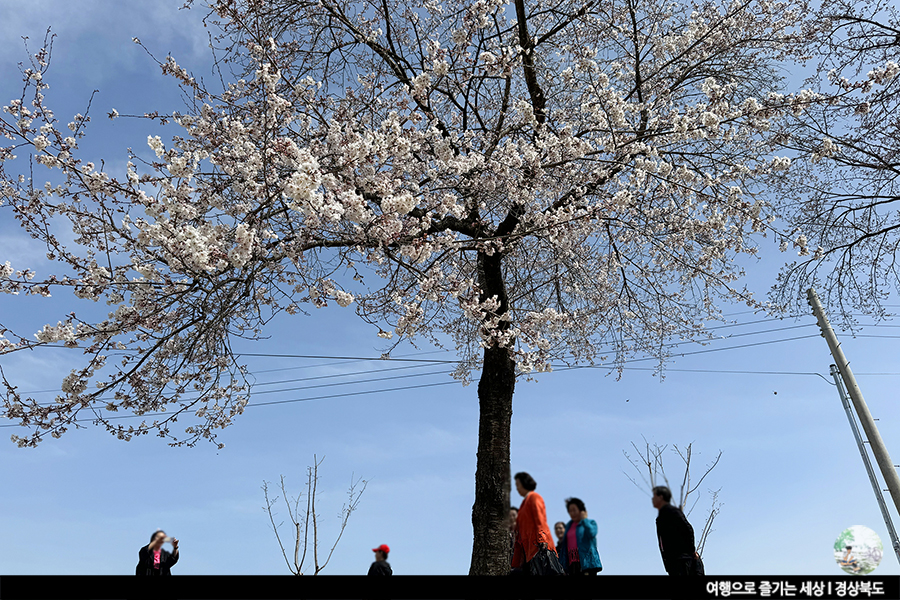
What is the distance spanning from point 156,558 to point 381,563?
2412 mm

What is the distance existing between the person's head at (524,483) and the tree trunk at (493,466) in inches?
86.6

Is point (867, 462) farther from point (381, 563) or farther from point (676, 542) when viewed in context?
point (381, 563)

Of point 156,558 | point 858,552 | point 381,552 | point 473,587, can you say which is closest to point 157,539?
point 156,558

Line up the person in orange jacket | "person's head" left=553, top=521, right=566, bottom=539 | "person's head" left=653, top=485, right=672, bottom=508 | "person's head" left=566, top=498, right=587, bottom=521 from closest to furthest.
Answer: the person in orange jacket → "person's head" left=653, top=485, right=672, bottom=508 → "person's head" left=566, top=498, right=587, bottom=521 → "person's head" left=553, top=521, right=566, bottom=539

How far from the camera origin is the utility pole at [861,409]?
26.2 feet

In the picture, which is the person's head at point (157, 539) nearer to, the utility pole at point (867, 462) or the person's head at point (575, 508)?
the person's head at point (575, 508)

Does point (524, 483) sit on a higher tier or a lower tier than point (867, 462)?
lower

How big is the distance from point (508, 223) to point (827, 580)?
551 cm

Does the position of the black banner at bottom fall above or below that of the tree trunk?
below

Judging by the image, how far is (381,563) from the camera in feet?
21.1

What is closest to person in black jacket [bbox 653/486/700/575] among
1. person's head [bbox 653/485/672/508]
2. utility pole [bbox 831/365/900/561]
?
person's head [bbox 653/485/672/508]

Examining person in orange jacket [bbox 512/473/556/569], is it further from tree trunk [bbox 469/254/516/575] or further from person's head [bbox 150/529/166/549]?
person's head [bbox 150/529/166/549]

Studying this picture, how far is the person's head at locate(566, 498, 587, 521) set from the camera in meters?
5.48

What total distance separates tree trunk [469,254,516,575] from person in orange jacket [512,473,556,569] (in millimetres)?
2000
